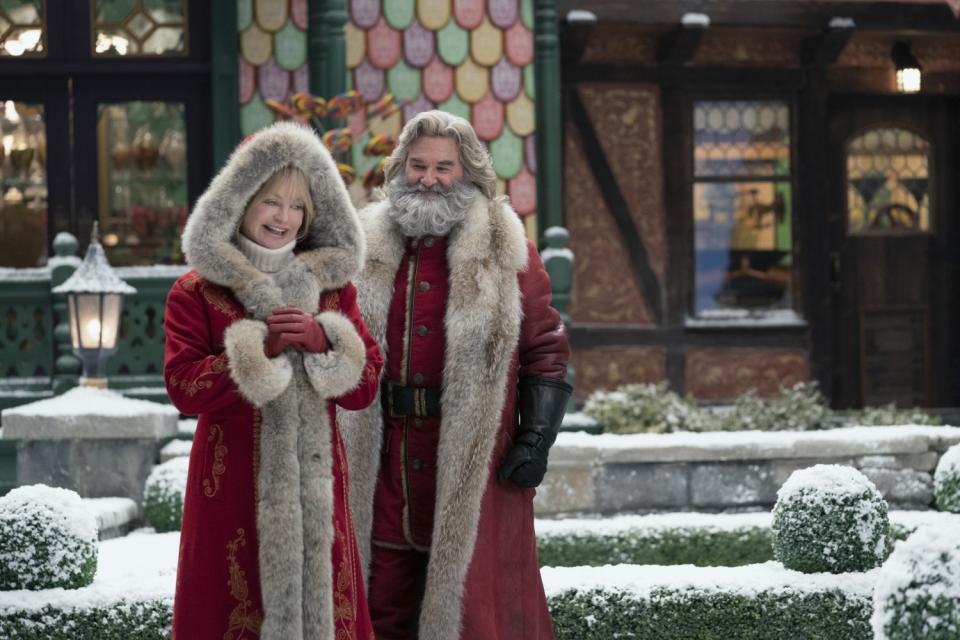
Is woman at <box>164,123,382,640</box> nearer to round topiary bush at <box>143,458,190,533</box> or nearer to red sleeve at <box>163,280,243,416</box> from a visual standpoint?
red sleeve at <box>163,280,243,416</box>

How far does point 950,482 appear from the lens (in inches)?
251

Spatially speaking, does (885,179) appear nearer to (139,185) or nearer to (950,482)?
(950,482)

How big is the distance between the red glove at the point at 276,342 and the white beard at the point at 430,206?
772 mm

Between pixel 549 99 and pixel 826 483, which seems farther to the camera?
pixel 549 99

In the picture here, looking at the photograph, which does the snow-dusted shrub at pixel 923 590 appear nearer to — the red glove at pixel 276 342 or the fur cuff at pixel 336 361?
the fur cuff at pixel 336 361

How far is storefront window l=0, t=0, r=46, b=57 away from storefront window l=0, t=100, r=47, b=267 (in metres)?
0.36

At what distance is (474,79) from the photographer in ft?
33.1

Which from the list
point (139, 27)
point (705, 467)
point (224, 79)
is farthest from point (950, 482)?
point (139, 27)

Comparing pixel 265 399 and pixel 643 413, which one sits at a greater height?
pixel 265 399

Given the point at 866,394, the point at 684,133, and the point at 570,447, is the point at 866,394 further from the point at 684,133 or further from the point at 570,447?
the point at 570,447

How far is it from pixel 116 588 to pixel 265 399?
2113mm

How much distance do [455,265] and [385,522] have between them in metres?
0.82

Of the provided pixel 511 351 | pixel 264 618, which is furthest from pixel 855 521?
pixel 264 618

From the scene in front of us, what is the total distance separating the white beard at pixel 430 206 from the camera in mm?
4438
